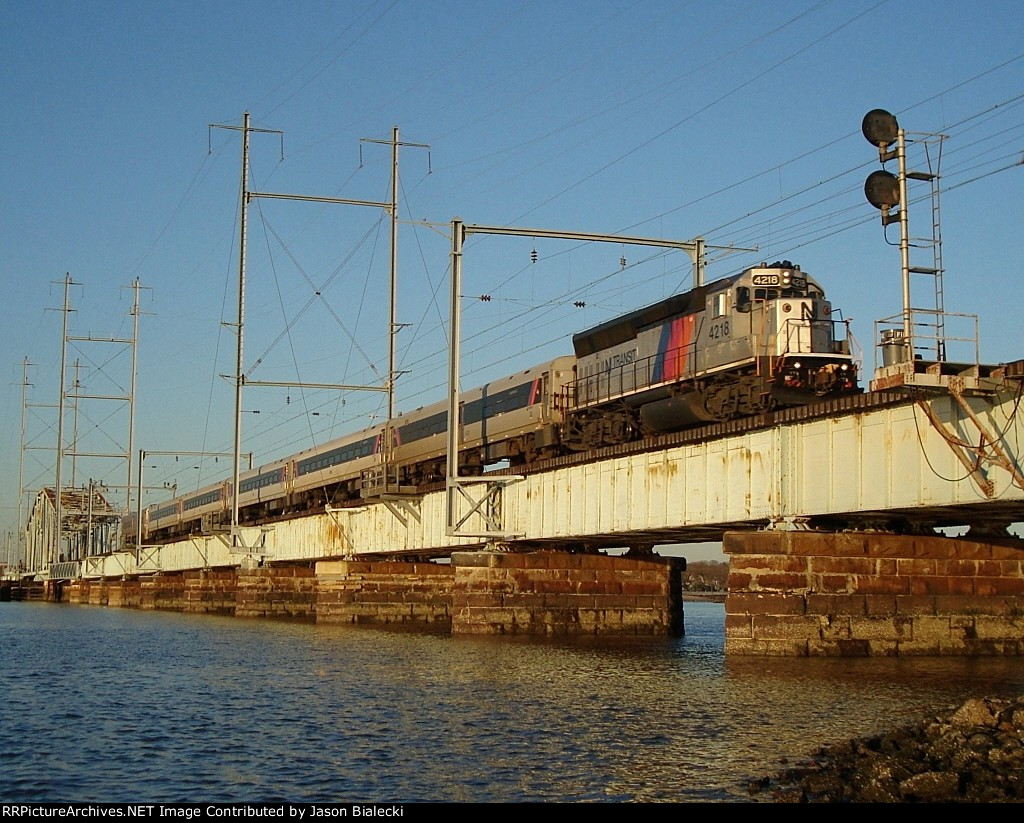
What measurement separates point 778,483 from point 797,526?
1109 millimetres

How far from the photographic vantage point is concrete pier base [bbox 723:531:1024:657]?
95.7 feet

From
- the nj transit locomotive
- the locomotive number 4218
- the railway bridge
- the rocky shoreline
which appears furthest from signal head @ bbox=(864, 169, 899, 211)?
the rocky shoreline

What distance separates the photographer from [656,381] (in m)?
36.3

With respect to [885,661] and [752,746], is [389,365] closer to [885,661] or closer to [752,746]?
[885,661]

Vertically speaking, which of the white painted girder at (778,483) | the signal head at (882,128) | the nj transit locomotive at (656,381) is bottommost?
the white painted girder at (778,483)

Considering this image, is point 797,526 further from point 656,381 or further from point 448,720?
point 448,720

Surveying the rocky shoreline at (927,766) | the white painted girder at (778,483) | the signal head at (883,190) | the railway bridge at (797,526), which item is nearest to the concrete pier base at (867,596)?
the railway bridge at (797,526)

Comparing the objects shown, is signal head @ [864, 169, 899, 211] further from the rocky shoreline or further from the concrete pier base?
the rocky shoreline

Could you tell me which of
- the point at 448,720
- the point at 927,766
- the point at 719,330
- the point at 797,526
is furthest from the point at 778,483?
the point at 927,766

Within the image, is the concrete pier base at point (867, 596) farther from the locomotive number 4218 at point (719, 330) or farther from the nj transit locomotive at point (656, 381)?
the locomotive number 4218 at point (719, 330)

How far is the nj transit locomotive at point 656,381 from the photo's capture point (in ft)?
104

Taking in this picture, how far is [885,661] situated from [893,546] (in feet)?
9.06

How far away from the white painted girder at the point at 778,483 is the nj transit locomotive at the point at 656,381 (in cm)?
152
